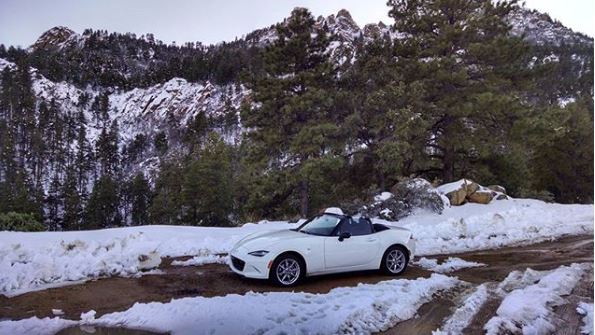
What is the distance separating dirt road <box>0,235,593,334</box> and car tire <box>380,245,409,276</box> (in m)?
0.15

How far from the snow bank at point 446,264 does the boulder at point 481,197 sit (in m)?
7.38

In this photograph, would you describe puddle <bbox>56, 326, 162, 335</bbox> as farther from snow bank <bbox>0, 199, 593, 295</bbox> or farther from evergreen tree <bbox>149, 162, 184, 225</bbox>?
evergreen tree <bbox>149, 162, 184, 225</bbox>

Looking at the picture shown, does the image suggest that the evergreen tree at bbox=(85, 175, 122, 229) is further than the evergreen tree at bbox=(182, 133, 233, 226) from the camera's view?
Yes

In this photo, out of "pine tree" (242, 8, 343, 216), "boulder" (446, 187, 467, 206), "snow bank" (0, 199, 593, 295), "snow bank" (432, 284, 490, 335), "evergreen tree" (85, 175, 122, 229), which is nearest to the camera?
"snow bank" (432, 284, 490, 335)

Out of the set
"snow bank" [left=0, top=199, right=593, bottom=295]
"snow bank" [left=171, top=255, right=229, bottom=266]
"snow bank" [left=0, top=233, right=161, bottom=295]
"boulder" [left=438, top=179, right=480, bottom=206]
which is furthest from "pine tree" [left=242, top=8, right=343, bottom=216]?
"snow bank" [left=0, top=233, right=161, bottom=295]

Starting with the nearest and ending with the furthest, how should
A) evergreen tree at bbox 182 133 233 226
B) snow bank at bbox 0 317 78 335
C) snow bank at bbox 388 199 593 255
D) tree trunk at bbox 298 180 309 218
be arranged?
snow bank at bbox 0 317 78 335 < snow bank at bbox 388 199 593 255 < tree trunk at bbox 298 180 309 218 < evergreen tree at bbox 182 133 233 226

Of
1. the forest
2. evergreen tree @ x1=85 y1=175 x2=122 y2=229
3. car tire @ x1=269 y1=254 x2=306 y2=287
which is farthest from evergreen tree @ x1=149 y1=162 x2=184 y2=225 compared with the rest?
car tire @ x1=269 y1=254 x2=306 y2=287

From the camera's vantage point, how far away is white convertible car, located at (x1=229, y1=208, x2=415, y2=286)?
19.8 feet

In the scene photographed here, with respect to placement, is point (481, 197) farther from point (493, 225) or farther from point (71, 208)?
point (71, 208)

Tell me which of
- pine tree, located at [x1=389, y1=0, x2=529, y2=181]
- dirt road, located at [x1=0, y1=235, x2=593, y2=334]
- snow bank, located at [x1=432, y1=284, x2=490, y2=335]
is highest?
pine tree, located at [x1=389, y1=0, x2=529, y2=181]

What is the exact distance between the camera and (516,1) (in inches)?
690

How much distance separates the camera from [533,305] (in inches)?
188

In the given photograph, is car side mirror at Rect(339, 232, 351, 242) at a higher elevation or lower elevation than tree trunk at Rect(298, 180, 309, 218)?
lower

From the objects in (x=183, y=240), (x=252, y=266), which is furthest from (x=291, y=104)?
(x=252, y=266)
